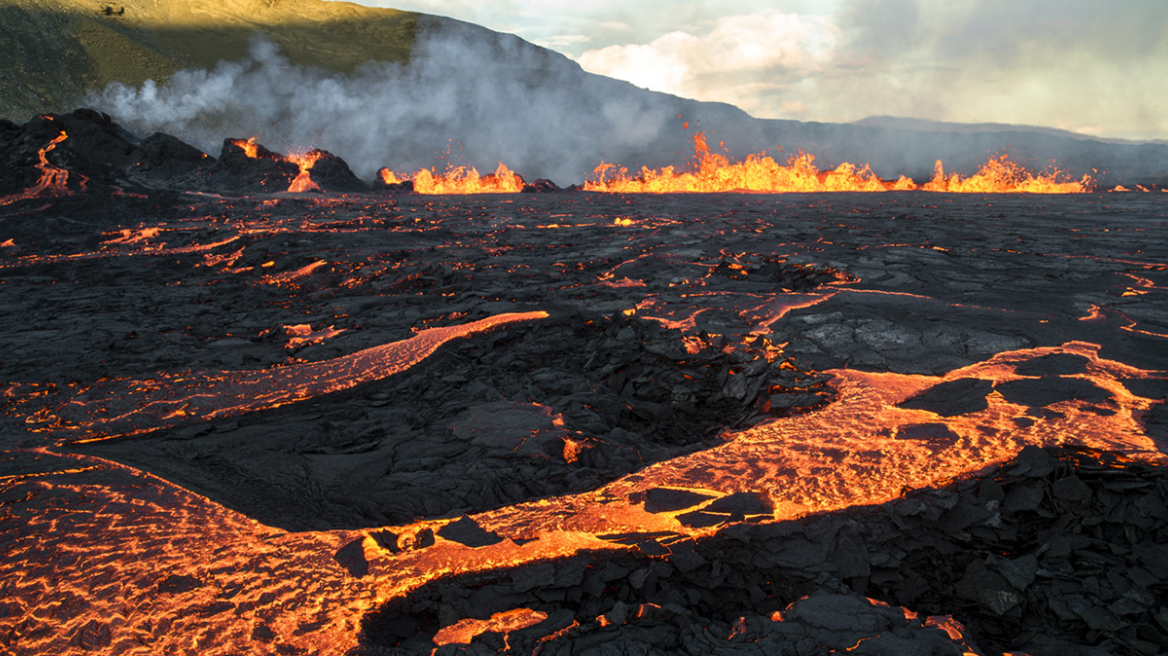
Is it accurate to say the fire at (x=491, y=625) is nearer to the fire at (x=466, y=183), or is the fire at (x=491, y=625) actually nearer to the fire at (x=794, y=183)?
the fire at (x=794, y=183)

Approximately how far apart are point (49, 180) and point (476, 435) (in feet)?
49.7

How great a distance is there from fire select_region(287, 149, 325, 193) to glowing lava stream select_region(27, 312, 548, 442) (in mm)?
20001

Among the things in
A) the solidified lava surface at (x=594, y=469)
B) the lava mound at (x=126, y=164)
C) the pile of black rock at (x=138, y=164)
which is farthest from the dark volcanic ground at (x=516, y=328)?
the pile of black rock at (x=138, y=164)

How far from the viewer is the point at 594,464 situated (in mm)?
2389

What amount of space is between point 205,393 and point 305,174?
71.8 ft

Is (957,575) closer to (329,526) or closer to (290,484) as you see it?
(329,526)

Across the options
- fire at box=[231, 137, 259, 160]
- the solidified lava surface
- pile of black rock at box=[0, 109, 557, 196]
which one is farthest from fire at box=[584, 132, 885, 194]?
the solidified lava surface

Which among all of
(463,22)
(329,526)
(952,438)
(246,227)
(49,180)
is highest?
(463,22)

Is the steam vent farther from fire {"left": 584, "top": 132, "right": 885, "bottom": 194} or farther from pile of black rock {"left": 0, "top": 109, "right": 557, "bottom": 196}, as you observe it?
fire {"left": 584, "top": 132, "right": 885, "bottom": 194}

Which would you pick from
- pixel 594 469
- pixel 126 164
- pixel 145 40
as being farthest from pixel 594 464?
pixel 145 40

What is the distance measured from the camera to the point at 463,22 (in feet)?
202

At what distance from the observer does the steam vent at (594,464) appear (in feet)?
5.05

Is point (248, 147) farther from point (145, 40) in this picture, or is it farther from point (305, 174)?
point (145, 40)

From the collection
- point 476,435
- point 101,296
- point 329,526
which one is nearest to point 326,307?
point 101,296
